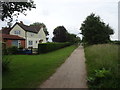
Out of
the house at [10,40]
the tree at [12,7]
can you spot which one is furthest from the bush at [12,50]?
the tree at [12,7]

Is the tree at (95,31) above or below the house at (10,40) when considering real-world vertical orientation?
above

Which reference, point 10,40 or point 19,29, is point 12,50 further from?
point 19,29

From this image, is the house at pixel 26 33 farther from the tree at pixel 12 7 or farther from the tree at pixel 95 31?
the tree at pixel 12 7

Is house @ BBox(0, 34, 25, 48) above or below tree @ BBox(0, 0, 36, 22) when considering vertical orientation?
below

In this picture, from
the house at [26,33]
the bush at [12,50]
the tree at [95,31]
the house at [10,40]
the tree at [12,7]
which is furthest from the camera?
the house at [26,33]

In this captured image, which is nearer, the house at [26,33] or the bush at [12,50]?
the bush at [12,50]

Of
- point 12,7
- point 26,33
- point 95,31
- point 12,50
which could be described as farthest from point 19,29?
point 12,7

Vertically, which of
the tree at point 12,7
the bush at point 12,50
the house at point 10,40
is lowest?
the bush at point 12,50

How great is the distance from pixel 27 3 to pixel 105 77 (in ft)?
24.3

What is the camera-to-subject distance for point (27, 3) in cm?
1151

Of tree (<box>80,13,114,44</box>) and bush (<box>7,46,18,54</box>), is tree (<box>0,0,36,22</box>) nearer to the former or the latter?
bush (<box>7,46,18,54</box>)

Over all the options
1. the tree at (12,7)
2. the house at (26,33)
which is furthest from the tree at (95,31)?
the tree at (12,7)

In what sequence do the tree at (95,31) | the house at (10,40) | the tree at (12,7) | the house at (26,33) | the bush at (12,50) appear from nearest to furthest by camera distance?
the tree at (12,7), the bush at (12,50), the house at (10,40), the tree at (95,31), the house at (26,33)

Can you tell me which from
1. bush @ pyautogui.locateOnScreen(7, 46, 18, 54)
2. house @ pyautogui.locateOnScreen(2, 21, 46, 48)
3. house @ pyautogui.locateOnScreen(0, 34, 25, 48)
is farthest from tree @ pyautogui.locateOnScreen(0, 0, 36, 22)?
house @ pyautogui.locateOnScreen(2, 21, 46, 48)
